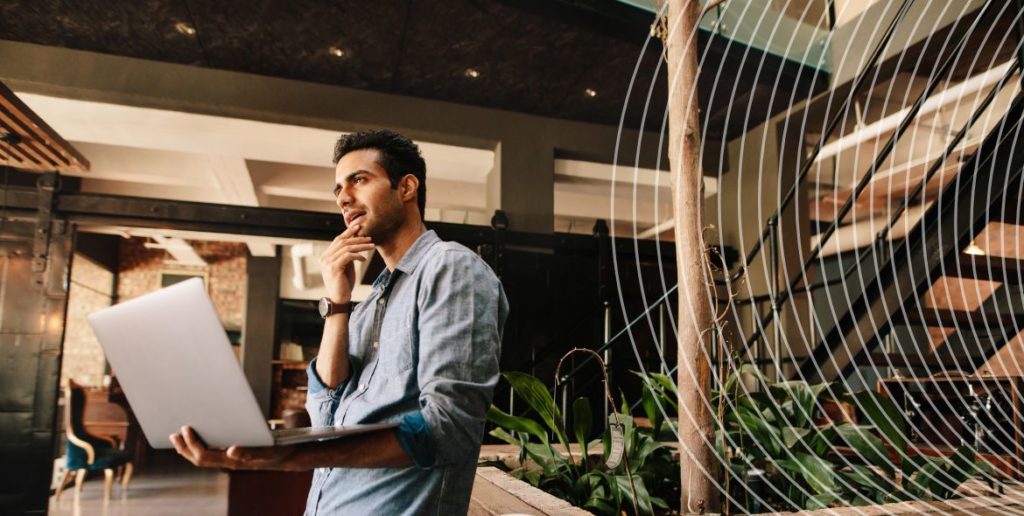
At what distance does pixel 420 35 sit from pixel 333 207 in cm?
405

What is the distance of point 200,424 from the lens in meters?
0.98

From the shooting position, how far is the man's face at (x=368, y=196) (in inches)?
54.2

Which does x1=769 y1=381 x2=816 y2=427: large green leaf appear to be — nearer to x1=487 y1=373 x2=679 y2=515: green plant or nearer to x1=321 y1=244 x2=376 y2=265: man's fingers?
x1=487 y1=373 x2=679 y2=515: green plant

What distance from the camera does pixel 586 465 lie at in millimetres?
2336

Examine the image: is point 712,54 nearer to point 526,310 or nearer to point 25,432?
point 526,310

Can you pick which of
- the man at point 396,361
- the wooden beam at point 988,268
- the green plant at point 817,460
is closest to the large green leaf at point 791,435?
the green plant at point 817,460

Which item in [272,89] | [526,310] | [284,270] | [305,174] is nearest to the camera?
[272,89]

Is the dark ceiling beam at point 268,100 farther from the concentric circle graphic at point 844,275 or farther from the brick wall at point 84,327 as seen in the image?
the brick wall at point 84,327

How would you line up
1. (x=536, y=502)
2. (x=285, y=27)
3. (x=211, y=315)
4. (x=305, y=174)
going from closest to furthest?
1. (x=211, y=315)
2. (x=536, y=502)
3. (x=285, y=27)
4. (x=305, y=174)

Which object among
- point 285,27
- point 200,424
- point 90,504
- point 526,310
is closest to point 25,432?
point 90,504

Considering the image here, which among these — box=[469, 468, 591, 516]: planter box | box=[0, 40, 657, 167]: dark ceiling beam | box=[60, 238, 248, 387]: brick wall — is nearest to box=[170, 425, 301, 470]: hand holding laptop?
box=[469, 468, 591, 516]: planter box

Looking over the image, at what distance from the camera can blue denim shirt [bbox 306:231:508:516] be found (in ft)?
3.52

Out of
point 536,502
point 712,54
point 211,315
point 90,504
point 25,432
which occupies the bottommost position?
point 90,504

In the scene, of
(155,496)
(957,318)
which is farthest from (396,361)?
(155,496)
